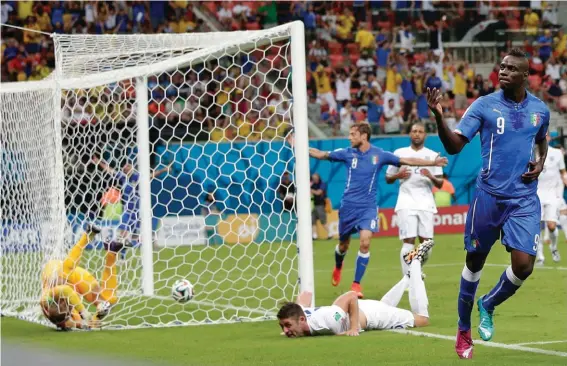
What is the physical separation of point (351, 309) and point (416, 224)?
435cm

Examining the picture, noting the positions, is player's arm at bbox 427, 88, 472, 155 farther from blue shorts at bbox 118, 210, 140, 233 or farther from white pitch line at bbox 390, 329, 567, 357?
blue shorts at bbox 118, 210, 140, 233

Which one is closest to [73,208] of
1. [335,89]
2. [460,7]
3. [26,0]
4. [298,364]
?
[298,364]

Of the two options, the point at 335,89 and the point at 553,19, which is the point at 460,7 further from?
the point at 335,89

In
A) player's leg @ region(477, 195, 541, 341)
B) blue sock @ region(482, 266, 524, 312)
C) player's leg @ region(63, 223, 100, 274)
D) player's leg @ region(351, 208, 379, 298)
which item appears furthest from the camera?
player's leg @ region(351, 208, 379, 298)

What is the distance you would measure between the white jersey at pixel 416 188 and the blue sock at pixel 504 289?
5.68 metres

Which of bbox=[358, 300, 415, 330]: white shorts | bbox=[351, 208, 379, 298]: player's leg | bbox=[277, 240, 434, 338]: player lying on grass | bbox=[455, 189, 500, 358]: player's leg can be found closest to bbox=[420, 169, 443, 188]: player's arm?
bbox=[351, 208, 379, 298]: player's leg

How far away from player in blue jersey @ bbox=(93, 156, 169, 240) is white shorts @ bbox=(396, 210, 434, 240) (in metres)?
3.22

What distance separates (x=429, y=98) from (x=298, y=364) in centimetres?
237

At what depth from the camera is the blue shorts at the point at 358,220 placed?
13742mm

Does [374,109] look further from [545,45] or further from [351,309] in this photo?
[351,309]

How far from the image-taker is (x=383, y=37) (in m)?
30.8

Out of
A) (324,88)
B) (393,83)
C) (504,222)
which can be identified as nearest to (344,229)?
(504,222)

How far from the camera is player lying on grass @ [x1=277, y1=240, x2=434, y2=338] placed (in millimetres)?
9734

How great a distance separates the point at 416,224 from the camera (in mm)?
13969
